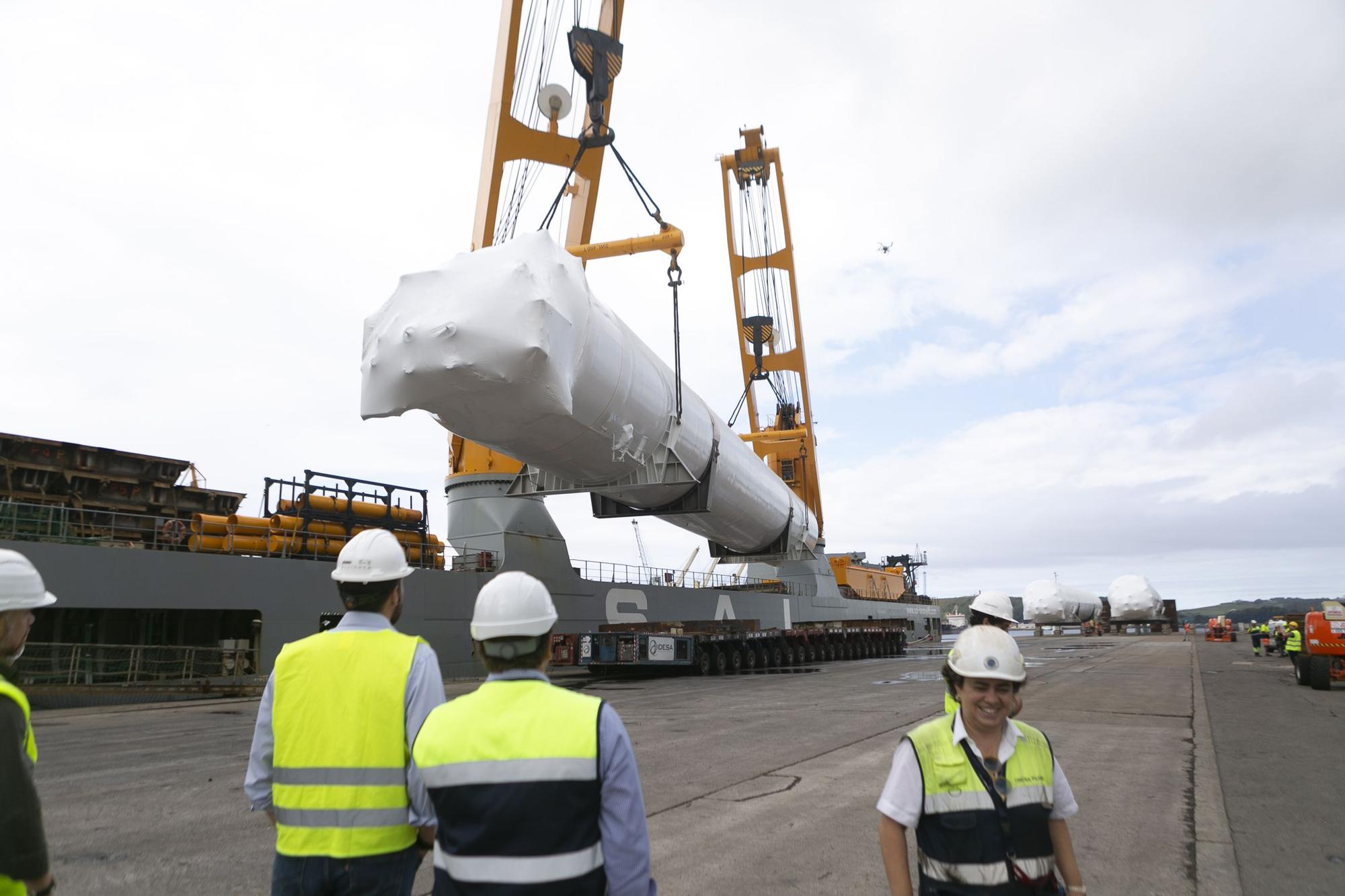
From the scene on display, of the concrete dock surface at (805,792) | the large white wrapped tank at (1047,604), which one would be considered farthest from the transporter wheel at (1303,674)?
the large white wrapped tank at (1047,604)

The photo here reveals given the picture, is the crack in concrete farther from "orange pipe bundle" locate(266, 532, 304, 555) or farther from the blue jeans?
"orange pipe bundle" locate(266, 532, 304, 555)

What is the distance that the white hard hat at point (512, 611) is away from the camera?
2.25m

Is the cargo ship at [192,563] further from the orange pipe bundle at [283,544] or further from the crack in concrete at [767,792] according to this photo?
the crack in concrete at [767,792]

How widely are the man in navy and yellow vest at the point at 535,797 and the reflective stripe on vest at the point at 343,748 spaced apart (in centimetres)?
40

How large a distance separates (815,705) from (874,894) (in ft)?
29.0

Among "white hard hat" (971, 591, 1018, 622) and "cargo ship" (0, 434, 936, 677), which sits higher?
"cargo ship" (0, 434, 936, 677)

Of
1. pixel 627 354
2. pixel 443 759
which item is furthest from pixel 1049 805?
pixel 627 354

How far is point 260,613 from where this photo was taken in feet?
47.3

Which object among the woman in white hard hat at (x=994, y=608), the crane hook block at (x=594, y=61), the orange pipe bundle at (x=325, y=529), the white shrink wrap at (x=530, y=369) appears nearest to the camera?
the woman in white hard hat at (x=994, y=608)

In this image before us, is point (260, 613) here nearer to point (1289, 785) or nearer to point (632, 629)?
point (632, 629)

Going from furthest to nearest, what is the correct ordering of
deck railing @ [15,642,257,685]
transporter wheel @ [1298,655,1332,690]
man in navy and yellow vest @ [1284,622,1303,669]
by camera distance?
man in navy and yellow vest @ [1284,622,1303,669] < transporter wheel @ [1298,655,1332,690] < deck railing @ [15,642,257,685]

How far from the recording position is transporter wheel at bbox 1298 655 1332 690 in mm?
15031

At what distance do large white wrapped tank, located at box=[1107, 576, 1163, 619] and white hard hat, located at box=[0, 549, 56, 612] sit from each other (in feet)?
201

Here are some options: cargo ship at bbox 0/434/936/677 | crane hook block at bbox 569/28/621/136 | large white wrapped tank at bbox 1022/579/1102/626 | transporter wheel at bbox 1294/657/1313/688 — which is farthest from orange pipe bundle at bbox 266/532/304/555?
large white wrapped tank at bbox 1022/579/1102/626
